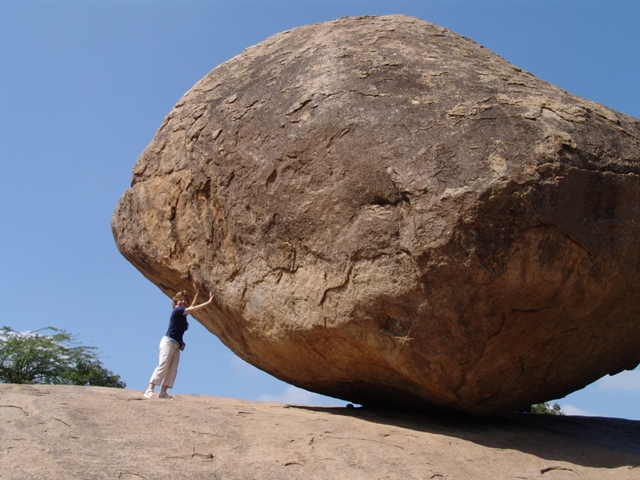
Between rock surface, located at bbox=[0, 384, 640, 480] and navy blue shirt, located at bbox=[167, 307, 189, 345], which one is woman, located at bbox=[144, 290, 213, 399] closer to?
navy blue shirt, located at bbox=[167, 307, 189, 345]

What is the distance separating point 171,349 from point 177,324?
0.24 meters

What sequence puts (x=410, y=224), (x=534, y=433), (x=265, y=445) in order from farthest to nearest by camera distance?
(x=534, y=433) → (x=410, y=224) → (x=265, y=445)

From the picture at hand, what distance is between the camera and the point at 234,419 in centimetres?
567

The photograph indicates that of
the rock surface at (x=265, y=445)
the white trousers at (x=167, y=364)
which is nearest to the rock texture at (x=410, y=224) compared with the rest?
the rock surface at (x=265, y=445)

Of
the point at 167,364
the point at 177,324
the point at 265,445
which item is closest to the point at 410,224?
the point at 265,445

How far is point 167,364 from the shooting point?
22.3 ft

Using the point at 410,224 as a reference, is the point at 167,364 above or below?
below

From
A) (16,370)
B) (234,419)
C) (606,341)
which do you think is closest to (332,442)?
(234,419)

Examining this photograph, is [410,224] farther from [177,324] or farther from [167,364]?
[167,364]

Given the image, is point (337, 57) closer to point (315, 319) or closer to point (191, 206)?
point (191, 206)

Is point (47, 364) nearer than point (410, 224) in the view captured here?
No

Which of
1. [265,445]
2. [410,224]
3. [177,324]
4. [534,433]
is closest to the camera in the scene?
[265,445]

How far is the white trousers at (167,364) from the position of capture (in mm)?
6750

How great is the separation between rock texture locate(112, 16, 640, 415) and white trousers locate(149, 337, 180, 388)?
0.61 m
